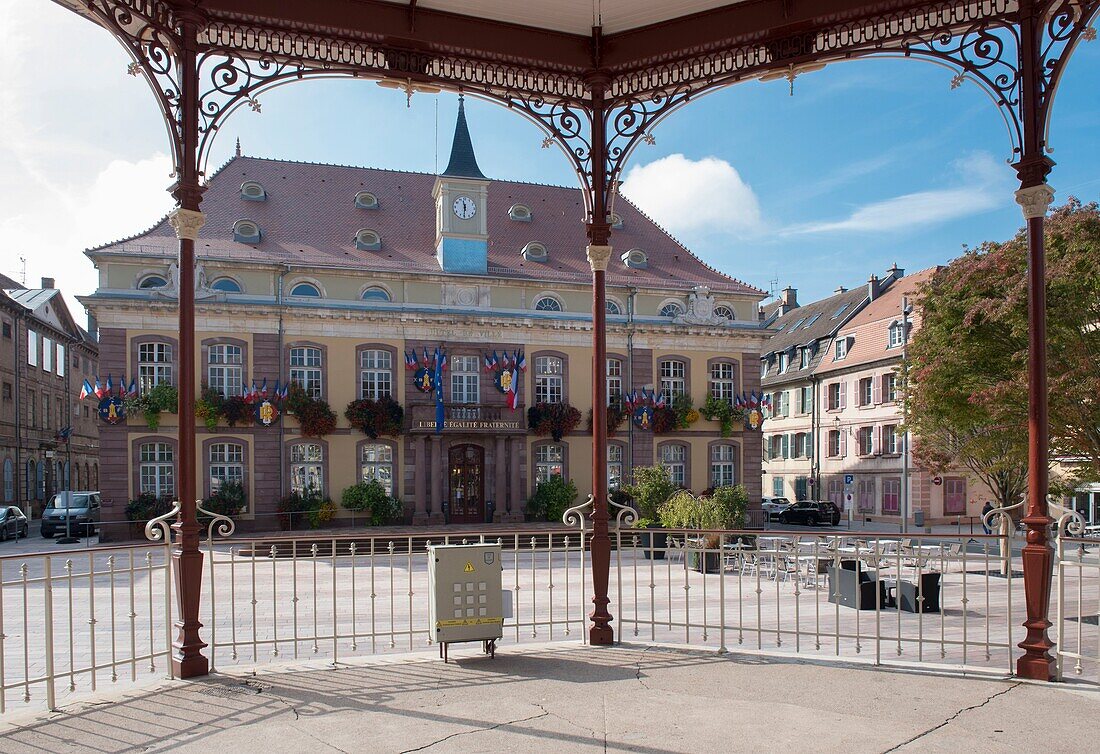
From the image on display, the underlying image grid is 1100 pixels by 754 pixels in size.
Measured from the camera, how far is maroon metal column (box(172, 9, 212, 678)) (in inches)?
255

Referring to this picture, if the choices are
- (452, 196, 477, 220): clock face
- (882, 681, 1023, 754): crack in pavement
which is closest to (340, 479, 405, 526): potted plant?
(452, 196, 477, 220): clock face

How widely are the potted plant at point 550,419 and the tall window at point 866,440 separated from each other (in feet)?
52.1

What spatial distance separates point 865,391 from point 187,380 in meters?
38.0

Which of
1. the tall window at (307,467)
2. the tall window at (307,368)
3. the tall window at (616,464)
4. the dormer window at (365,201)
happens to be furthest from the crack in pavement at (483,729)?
the dormer window at (365,201)

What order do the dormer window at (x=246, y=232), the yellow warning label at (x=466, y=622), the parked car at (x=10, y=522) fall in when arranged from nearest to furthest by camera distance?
1. the yellow warning label at (x=466, y=622)
2. the parked car at (x=10, y=522)
3. the dormer window at (x=246, y=232)

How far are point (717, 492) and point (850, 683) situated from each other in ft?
66.0


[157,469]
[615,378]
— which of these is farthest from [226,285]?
[615,378]

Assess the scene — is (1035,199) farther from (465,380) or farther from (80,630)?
(465,380)

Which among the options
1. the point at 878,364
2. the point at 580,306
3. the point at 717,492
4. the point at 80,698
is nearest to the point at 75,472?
the point at 580,306

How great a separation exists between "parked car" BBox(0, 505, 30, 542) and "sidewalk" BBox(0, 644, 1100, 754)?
28.7 metres

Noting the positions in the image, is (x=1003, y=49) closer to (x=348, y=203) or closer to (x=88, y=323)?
(x=348, y=203)

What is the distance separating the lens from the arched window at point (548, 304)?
3284cm

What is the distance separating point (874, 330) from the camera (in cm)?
3997

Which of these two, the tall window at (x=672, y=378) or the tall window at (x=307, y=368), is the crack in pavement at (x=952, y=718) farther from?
the tall window at (x=672, y=378)
